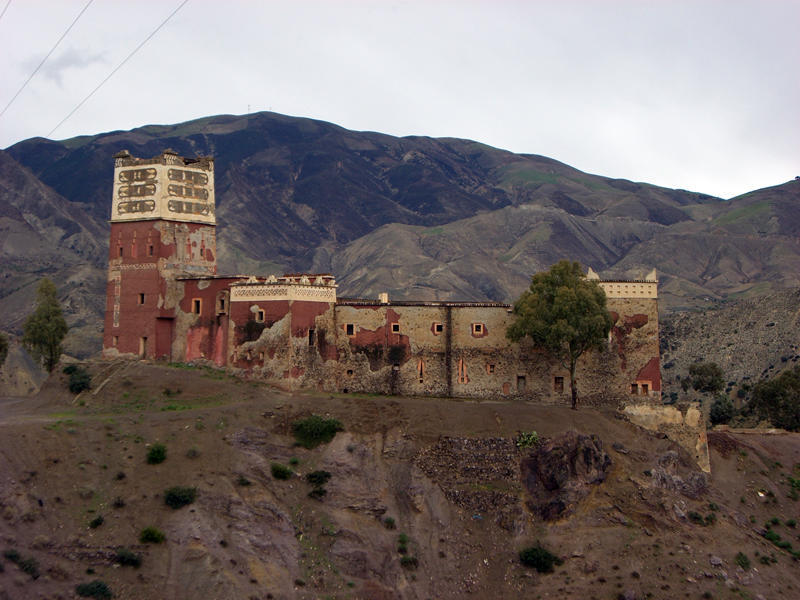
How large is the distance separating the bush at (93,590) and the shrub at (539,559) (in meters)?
20.9

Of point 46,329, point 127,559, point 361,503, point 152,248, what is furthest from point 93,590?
point 46,329

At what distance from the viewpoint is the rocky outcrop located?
51.3 meters

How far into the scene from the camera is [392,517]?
163 feet

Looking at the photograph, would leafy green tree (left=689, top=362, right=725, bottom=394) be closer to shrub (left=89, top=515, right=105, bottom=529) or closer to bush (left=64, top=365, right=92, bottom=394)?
bush (left=64, top=365, right=92, bottom=394)

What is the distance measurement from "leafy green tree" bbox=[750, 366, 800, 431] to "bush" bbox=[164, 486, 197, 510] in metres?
52.9

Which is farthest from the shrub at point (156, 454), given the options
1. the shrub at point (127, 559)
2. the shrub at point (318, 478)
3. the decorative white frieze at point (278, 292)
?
the decorative white frieze at point (278, 292)

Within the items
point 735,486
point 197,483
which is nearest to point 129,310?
point 197,483

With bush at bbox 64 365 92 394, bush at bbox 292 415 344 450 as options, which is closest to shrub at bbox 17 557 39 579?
bush at bbox 292 415 344 450

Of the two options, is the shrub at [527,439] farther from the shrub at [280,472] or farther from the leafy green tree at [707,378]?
the leafy green tree at [707,378]

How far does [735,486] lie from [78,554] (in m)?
40.2

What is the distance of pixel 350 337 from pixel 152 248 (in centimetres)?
1575

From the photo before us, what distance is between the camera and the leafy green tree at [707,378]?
8788 cm

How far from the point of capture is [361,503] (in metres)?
49.9

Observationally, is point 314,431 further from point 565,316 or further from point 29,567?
point 29,567
